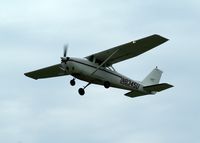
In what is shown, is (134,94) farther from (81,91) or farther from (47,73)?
(47,73)

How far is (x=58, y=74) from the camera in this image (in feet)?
129

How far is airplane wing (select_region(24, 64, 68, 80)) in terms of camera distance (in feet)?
126

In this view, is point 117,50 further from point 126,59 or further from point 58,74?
point 58,74

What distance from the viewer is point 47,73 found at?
39219 millimetres

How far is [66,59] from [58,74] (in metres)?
4.89

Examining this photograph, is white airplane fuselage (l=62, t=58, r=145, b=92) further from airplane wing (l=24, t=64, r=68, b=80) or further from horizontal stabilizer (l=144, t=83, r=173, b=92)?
airplane wing (l=24, t=64, r=68, b=80)

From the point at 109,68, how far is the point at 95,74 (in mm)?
1404

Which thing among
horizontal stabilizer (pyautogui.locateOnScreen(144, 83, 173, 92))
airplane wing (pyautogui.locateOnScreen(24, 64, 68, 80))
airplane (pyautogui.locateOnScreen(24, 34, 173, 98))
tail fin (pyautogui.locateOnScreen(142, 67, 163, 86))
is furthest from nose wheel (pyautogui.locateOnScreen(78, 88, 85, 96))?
tail fin (pyautogui.locateOnScreen(142, 67, 163, 86))

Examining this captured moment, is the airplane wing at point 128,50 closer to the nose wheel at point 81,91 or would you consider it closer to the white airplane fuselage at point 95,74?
the white airplane fuselage at point 95,74

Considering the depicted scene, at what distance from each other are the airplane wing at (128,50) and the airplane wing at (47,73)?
3.04 metres

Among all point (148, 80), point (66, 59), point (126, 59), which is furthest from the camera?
point (148, 80)

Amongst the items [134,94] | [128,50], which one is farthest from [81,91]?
[134,94]

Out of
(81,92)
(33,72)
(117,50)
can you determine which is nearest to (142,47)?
(117,50)

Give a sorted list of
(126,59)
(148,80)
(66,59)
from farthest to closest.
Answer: (148,80)
(126,59)
(66,59)
